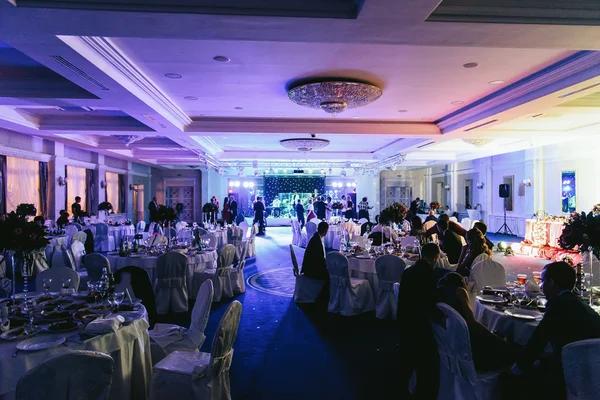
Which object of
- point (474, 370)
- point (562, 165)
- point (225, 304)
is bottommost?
point (225, 304)

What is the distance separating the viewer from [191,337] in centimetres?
342

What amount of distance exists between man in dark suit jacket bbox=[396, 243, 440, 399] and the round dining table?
4.02 m

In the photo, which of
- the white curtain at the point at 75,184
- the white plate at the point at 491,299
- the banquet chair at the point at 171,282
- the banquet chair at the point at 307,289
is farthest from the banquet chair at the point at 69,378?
the white curtain at the point at 75,184

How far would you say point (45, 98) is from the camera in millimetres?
6137

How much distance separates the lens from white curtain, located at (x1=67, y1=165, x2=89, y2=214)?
13039 mm

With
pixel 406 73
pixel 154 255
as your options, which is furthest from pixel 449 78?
pixel 154 255

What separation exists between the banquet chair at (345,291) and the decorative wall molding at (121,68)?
3727 mm

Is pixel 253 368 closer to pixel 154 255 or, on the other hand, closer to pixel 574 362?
pixel 574 362

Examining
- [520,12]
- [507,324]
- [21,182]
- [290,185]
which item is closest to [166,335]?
[507,324]

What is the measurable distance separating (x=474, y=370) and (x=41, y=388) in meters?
2.56

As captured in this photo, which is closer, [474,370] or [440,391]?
[474,370]

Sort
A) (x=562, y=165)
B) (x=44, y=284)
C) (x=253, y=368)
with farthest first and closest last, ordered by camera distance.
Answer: (x=562, y=165), (x=253, y=368), (x=44, y=284)

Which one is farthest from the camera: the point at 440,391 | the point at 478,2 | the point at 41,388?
the point at 478,2

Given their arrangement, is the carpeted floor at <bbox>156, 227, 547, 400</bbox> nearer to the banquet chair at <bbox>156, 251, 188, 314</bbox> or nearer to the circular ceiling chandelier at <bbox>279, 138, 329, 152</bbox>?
the banquet chair at <bbox>156, 251, 188, 314</bbox>
